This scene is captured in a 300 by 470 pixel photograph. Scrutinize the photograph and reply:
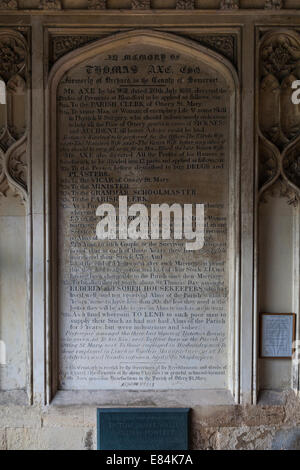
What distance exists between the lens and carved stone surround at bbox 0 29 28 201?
3.12 m

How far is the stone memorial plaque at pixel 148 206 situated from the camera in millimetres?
3160

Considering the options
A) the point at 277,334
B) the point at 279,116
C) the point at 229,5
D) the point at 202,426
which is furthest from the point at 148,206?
the point at 202,426

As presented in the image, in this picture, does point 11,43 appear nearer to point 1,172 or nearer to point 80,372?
point 1,172

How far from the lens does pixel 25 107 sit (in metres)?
3.15

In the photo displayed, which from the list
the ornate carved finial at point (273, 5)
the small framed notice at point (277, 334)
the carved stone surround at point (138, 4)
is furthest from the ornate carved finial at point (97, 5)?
the small framed notice at point (277, 334)

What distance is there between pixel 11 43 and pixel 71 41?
53 cm

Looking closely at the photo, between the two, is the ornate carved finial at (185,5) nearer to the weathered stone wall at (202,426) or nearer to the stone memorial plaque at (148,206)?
the stone memorial plaque at (148,206)

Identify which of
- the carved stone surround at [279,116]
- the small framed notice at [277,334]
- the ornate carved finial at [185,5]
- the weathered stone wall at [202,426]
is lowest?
the weathered stone wall at [202,426]

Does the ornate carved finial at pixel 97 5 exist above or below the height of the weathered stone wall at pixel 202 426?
above

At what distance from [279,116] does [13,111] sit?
7.75 ft

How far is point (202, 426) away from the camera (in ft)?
10.3

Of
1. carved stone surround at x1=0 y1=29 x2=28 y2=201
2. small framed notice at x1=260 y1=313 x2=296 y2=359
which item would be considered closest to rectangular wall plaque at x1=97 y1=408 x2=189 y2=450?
small framed notice at x1=260 y1=313 x2=296 y2=359

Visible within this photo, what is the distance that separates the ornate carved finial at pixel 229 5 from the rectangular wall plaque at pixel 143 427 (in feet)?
11.5
